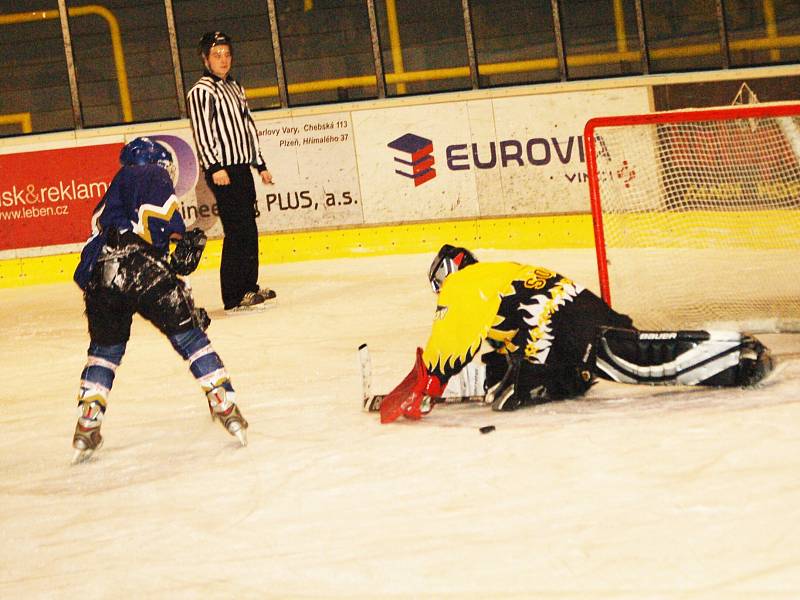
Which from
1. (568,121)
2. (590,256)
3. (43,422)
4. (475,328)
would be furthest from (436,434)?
(568,121)

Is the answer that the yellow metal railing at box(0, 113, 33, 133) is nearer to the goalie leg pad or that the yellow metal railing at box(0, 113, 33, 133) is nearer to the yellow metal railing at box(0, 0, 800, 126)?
the yellow metal railing at box(0, 0, 800, 126)

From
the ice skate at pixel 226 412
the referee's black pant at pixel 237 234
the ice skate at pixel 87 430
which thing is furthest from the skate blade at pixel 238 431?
the referee's black pant at pixel 237 234

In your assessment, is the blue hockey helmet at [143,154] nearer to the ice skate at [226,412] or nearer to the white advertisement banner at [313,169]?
the ice skate at [226,412]

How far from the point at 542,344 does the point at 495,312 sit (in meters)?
0.25

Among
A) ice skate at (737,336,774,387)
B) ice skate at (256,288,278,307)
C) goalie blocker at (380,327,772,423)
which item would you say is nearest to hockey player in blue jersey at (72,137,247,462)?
goalie blocker at (380,327,772,423)

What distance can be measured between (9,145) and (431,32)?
3.16 meters

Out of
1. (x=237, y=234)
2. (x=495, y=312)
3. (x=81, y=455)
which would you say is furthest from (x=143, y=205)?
(x=237, y=234)

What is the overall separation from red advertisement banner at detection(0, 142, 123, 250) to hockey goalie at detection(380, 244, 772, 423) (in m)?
5.49

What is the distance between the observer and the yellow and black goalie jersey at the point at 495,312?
13.4 ft

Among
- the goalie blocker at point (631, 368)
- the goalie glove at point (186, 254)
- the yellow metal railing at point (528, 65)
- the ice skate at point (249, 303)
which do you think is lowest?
the goalie blocker at point (631, 368)

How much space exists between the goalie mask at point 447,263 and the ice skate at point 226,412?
757mm

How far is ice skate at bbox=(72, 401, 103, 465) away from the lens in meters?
4.17

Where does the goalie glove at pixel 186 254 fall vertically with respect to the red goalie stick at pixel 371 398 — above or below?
above

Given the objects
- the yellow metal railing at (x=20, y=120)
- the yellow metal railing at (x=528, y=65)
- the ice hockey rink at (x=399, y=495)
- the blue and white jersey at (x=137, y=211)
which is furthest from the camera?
the yellow metal railing at (x=20, y=120)
